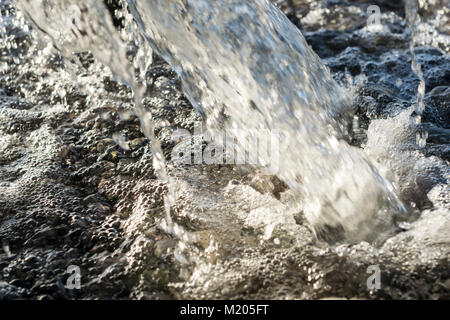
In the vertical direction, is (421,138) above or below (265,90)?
below

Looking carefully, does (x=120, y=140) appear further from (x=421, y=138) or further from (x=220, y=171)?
(x=421, y=138)

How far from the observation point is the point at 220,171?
2457 mm

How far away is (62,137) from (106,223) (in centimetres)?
96

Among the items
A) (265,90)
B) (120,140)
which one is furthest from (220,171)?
(120,140)

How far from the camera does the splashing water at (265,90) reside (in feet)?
6.74

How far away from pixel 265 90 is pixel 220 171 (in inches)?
21.1

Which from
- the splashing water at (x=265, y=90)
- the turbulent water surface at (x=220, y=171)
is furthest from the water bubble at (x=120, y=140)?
the splashing water at (x=265, y=90)

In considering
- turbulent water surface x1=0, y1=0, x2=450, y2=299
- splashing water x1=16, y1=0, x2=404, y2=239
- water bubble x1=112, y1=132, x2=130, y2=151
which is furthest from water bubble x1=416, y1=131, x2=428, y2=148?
water bubble x1=112, y1=132, x2=130, y2=151

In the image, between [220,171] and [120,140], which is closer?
[220,171]

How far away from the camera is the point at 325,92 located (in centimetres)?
278

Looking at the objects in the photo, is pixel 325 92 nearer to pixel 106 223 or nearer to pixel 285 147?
pixel 285 147

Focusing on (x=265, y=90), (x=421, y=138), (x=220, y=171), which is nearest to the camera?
(x=265, y=90)

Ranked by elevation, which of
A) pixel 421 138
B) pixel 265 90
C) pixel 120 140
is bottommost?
pixel 421 138
